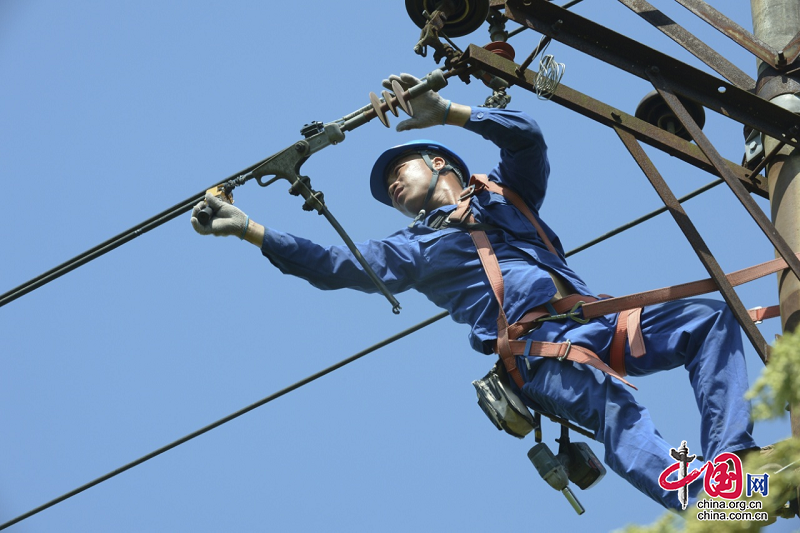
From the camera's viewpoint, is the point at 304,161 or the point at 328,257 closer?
the point at 304,161

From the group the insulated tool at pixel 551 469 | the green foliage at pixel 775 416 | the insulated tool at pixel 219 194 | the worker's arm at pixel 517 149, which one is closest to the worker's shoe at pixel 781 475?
the green foliage at pixel 775 416

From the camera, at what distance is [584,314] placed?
22.0 feet

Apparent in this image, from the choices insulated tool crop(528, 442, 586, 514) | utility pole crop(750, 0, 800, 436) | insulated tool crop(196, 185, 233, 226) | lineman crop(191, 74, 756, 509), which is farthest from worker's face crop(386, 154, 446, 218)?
utility pole crop(750, 0, 800, 436)

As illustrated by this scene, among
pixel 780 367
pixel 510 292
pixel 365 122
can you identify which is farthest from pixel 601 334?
pixel 780 367

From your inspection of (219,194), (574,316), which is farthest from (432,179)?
(574,316)

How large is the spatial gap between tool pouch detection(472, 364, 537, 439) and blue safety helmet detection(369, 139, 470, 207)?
6.02 feet

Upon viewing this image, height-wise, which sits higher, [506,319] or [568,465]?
[506,319]

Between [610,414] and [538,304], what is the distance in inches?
35.1

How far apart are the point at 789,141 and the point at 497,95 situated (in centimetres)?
172

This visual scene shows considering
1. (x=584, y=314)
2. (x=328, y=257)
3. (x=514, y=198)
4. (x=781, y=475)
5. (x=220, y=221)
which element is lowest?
(x=781, y=475)

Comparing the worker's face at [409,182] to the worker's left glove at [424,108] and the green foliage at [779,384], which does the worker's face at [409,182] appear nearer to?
the worker's left glove at [424,108]

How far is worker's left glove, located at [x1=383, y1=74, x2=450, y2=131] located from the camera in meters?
6.84

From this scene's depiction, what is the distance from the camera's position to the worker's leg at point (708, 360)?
5730 mm

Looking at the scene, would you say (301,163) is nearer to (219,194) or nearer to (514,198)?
(219,194)
